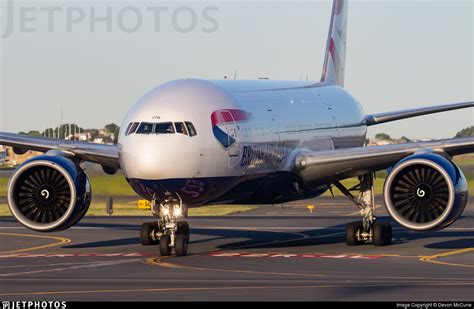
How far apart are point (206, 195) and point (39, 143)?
24.8ft

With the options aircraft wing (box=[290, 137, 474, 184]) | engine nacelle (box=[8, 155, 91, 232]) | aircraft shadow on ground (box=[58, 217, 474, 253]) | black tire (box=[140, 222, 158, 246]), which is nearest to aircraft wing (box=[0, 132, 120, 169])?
engine nacelle (box=[8, 155, 91, 232])

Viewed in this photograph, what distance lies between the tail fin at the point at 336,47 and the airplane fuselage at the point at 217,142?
10.5m

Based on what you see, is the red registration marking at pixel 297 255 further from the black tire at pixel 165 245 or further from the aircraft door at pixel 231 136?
the aircraft door at pixel 231 136

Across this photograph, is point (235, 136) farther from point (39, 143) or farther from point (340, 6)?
point (340, 6)

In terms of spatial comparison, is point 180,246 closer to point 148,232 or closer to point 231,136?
point 231,136

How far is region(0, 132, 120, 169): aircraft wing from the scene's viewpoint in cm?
3656

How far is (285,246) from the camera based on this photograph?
37406 millimetres

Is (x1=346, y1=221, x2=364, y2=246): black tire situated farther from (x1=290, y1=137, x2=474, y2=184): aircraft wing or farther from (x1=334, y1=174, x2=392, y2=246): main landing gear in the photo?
(x1=290, y1=137, x2=474, y2=184): aircraft wing

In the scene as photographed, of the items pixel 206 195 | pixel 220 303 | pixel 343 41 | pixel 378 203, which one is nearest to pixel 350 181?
pixel 378 203

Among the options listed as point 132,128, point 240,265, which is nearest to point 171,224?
point 132,128

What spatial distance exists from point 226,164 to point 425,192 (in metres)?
5.35

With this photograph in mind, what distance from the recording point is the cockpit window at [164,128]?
31.7m

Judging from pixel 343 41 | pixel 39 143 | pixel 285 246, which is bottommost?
→ pixel 285 246

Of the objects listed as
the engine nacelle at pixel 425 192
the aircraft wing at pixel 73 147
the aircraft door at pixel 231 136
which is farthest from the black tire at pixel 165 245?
the engine nacelle at pixel 425 192
